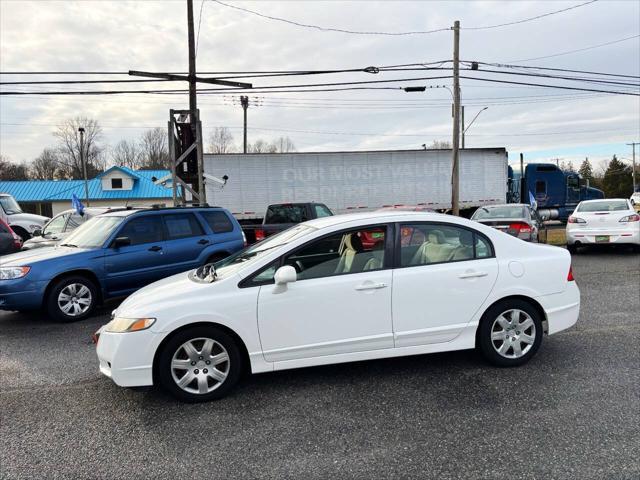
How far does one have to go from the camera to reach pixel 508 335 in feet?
14.2

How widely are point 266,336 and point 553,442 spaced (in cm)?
216

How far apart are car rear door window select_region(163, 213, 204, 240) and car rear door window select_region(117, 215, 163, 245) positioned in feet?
0.51

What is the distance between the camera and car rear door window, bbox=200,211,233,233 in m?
8.52

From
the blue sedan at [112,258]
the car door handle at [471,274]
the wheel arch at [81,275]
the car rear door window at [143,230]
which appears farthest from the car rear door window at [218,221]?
the car door handle at [471,274]

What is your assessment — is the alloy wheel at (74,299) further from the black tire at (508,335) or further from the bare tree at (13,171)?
the bare tree at (13,171)

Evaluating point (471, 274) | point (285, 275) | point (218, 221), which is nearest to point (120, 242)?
point (218, 221)

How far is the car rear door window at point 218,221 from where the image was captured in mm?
8523

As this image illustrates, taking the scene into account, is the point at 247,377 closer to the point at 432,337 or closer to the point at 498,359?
the point at 432,337

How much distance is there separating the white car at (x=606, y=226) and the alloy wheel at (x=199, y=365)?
35.4 ft

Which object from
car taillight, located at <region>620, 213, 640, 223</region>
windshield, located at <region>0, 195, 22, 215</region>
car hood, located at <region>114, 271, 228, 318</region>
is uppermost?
windshield, located at <region>0, 195, 22, 215</region>

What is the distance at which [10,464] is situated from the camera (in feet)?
9.88

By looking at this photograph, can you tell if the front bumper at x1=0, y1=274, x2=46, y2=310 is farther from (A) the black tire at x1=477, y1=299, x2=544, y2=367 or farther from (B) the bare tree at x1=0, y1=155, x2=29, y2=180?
(B) the bare tree at x1=0, y1=155, x2=29, y2=180

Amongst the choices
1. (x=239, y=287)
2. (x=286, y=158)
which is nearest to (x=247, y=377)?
(x=239, y=287)

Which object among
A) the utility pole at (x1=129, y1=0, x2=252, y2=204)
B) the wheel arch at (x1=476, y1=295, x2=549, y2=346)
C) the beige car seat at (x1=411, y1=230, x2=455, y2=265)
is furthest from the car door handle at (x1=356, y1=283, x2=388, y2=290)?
the utility pole at (x1=129, y1=0, x2=252, y2=204)
